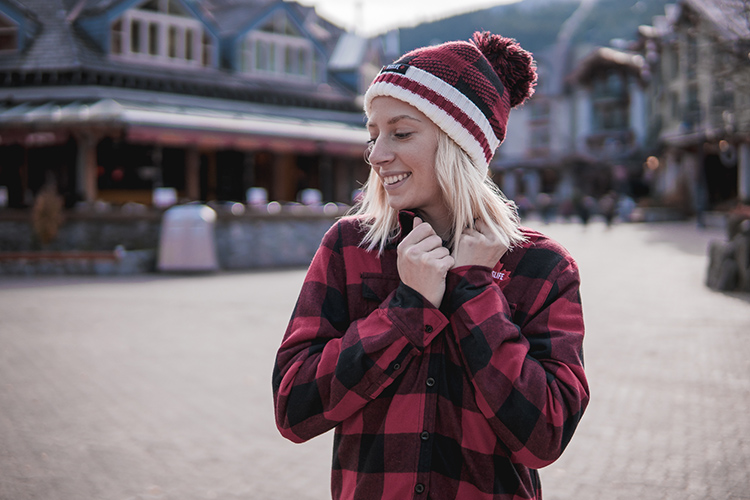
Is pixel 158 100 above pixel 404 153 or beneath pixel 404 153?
above

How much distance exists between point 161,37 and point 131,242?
9188 mm

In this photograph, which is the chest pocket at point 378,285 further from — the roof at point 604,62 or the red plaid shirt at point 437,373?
the roof at point 604,62

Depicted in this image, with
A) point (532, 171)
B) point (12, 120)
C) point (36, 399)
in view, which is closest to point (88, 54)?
point (12, 120)

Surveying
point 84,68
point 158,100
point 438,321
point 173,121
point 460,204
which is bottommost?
point 438,321

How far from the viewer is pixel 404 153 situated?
1.78 m

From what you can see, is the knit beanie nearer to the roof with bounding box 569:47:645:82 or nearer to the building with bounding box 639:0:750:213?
the building with bounding box 639:0:750:213

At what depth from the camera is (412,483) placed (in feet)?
5.43

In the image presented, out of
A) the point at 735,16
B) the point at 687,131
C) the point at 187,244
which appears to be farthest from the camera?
the point at 687,131

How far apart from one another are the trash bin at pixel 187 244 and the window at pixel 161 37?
898cm

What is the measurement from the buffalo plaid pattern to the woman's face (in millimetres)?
38

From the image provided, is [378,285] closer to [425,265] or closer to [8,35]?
[425,265]

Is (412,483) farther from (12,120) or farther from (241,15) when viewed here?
(241,15)

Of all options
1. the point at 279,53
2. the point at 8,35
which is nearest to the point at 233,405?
the point at 8,35

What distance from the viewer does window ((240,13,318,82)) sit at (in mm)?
25828
